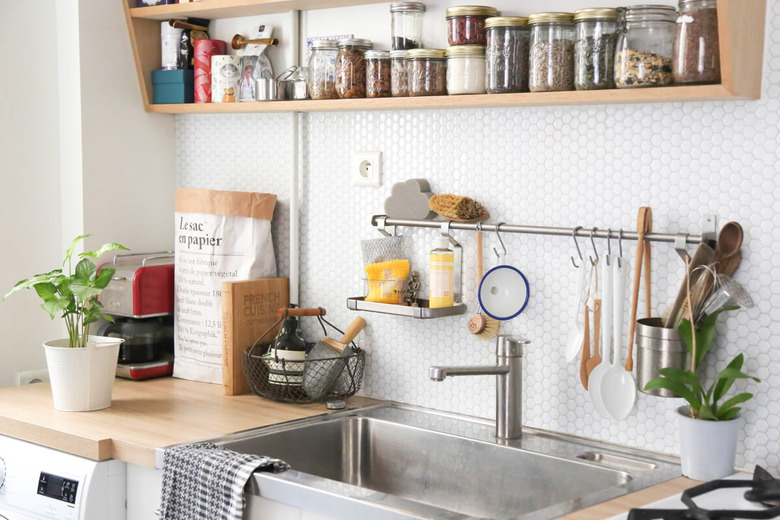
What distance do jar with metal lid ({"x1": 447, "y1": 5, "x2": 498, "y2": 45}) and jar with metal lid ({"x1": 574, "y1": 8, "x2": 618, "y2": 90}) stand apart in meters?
0.24

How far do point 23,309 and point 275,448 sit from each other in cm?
95

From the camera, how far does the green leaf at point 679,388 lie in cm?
164

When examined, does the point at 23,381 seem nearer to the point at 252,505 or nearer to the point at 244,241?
the point at 244,241

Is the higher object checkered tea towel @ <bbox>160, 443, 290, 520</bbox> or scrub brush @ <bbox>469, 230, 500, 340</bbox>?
scrub brush @ <bbox>469, 230, 500, 340</bbox>

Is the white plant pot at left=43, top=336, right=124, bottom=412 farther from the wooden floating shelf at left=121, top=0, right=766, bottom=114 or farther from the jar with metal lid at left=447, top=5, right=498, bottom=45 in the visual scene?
the jar with metal lid at left=447, top=5, right=498, bottom=45

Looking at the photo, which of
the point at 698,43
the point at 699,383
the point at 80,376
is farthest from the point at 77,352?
the point at 698,43

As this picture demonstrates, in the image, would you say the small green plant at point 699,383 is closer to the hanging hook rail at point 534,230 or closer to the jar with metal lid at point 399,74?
the hanging hook rail at point 534,230

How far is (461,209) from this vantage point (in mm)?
2041

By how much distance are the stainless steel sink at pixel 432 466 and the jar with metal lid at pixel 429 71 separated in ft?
2.37

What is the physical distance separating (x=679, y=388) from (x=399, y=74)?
0.89 metres

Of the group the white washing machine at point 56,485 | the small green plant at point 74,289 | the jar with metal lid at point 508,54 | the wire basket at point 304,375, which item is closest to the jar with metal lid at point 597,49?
the jar with metal lid at point 508,54

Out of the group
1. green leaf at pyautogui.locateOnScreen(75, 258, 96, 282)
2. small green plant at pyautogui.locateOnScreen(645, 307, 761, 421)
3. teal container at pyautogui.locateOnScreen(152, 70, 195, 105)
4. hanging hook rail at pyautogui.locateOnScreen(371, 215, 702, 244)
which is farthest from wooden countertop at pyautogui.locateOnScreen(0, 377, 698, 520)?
teal container at pyautogui.locateOnScreen(152, 70, 195, 105)

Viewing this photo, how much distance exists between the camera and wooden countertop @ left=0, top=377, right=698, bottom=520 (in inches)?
75.9

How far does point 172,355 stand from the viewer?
2592 mm
